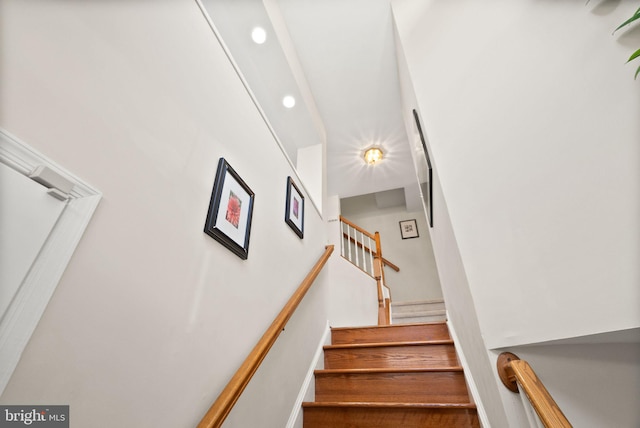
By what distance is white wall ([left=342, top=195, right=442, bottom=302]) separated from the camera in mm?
4922

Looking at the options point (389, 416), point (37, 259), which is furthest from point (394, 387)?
point (37, 259)

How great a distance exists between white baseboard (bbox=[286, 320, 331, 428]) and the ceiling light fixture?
2435mm

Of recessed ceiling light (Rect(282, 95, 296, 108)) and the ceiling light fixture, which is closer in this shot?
recessed ceiling light (Rect(282, 95, 296, 108))

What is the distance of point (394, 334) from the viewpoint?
248 cm

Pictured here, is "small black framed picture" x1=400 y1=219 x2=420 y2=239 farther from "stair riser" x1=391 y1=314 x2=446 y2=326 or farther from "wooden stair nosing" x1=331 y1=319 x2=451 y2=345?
"wooden stair nosing" x1=331 y1=319 x2=451 y2=345

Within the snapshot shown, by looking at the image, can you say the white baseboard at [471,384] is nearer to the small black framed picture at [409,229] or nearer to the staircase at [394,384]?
the staircase at [394,384]

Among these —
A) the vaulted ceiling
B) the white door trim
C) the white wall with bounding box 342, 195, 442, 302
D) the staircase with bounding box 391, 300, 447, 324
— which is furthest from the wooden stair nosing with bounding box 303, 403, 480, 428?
the white wall with bounding box 342, 195, 442, 302

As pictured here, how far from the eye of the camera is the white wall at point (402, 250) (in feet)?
16.1

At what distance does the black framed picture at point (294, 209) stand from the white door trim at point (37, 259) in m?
1.38

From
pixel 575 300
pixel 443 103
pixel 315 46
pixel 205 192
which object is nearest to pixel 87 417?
pixel 205 192

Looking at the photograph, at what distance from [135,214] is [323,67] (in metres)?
2.88

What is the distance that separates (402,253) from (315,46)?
3761 millimetres

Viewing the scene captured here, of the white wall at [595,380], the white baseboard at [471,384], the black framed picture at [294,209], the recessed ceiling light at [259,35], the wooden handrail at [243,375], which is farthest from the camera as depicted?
the recessed ceiling light at [259,35]

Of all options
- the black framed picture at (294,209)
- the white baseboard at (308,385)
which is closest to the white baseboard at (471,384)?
the white baseboard at (308,385)
